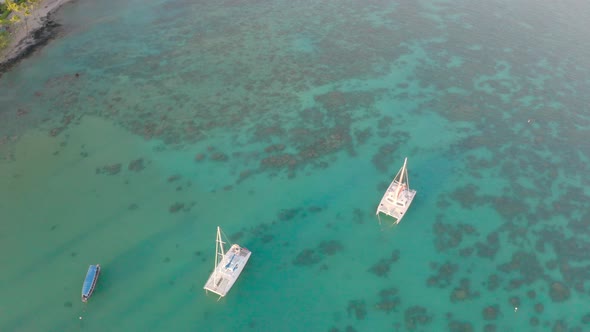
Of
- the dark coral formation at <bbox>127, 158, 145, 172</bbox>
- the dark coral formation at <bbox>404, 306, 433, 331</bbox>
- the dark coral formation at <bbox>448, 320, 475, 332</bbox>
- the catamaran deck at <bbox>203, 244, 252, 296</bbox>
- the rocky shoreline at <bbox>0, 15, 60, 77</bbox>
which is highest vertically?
the rocky shoreline at <bbox>0, 15, 60, 77</bbox>

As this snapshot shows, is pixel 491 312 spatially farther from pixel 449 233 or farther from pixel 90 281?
pixel 90 281

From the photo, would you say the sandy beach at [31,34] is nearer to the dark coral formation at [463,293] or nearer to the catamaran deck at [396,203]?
the catamaran deck at [396,203]

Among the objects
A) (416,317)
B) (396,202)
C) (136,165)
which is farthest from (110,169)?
(416,317)

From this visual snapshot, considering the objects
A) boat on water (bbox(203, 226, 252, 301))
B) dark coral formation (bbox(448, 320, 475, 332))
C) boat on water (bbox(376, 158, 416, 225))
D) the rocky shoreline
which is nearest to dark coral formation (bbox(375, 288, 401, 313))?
dark coral formation (bbox(448, 320, 475, 332))

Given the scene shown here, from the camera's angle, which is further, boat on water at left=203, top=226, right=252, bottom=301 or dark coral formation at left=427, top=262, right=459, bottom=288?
dark coral formation at left=427, top=262, right=459, bottom=288

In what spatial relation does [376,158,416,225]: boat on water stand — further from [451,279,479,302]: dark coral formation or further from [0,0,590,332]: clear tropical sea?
[451,279,479,302]: dark coral formation

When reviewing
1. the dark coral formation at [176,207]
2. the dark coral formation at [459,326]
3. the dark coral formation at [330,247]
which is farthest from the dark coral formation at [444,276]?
the dark coral formation at [176,207]

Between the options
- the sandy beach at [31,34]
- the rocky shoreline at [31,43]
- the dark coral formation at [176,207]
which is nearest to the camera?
the dark coral formation at [176,207]
